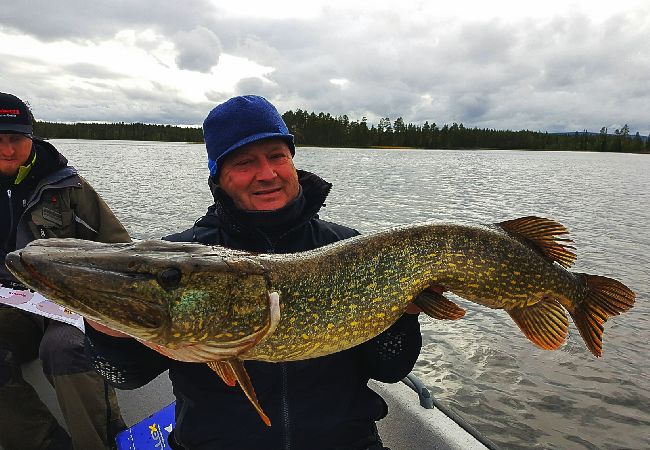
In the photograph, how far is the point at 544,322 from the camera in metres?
1.91

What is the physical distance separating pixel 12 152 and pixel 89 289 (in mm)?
2154

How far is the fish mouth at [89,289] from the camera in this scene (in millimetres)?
1188

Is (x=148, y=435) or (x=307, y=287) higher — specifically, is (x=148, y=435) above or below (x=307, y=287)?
below

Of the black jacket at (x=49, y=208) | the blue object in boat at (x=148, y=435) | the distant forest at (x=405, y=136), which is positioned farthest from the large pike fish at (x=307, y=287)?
the distant forest at (x=405, y=136)

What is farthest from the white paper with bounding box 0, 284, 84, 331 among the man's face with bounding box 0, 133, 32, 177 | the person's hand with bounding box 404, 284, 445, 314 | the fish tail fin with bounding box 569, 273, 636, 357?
the fish tail fin with bounding box 569, 273, 636, 357

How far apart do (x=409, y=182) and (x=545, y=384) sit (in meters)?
19.1

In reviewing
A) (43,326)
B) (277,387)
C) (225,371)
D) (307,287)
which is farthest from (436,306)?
(43,326)

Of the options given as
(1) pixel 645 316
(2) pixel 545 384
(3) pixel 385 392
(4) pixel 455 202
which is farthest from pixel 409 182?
(3) pixel 385 392

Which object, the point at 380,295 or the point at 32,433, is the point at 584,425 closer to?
the point at 380,295

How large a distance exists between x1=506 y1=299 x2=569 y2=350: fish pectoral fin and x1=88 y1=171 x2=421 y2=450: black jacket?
436 mm

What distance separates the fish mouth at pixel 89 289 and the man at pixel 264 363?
43 cm

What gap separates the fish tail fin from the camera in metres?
1.91

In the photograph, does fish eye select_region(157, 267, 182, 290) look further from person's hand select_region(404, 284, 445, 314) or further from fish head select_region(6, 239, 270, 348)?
person's hand select_region(404, 284, 445, 314)

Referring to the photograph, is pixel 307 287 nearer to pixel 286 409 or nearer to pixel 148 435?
pixel 286 409
